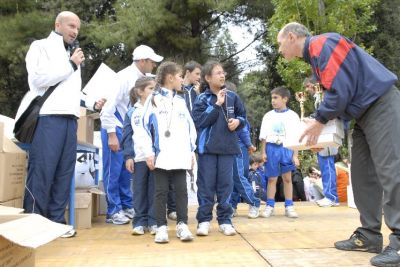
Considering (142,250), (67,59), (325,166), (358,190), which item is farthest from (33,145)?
(325,166)

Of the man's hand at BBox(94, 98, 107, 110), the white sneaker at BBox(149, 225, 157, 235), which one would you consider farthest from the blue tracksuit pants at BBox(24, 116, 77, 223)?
the man's hand at BBox(94, 98, 107, 110)

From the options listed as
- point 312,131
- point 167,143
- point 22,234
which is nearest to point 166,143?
point 167,143

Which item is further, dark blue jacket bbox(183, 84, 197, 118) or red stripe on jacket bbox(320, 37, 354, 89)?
dark blue jacket bbox(183, 84, 197, 118)

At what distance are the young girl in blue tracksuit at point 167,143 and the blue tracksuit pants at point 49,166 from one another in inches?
26.8

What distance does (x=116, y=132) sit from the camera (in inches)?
205

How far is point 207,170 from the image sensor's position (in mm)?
4375

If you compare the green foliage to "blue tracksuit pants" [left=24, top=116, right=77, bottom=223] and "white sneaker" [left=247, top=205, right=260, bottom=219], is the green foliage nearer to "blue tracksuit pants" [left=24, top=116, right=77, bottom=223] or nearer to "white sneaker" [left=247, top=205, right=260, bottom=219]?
"white sneaker" [left=247, top=205, right=260, bottom=219]

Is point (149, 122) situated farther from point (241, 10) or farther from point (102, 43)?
point (241, 10)

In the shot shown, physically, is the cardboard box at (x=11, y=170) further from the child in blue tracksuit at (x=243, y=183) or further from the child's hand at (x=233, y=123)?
the child in blue tracksuit at (x=243, y=183)

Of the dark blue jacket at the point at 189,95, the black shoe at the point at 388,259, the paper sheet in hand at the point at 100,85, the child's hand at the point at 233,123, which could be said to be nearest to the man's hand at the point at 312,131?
the black shoe at the point at 388,259

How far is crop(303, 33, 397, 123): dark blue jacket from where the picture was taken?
3170 mm

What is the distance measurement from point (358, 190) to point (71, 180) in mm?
2557

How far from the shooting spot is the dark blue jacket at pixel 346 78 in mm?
3170

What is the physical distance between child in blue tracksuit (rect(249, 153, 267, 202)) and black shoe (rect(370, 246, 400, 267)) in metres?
4.64
